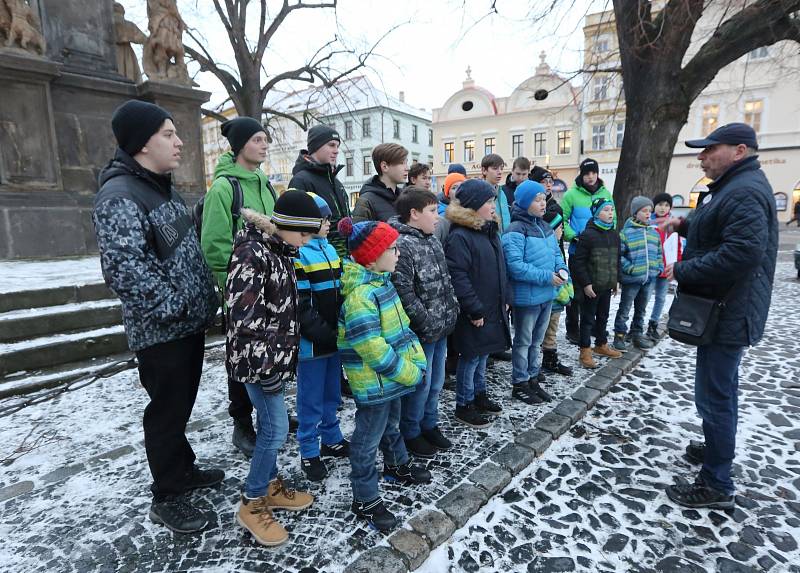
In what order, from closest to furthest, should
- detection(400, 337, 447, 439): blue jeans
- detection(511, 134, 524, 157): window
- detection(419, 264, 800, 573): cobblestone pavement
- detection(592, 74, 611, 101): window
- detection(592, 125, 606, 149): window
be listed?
detection(419, 264, 800, 573): cobblestone pavement, detection(400, 337, 447, 439): blue jeans, detection(592, 74, 611, 101): window, detection(592, 125, 606, 149): window, detection(511, 134, 524, 157): window

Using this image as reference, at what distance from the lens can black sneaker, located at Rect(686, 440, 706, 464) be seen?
3.21 m

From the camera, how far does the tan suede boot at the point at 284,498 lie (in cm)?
264

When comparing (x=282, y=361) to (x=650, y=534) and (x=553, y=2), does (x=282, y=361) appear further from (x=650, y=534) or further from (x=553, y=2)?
(x=553, y=2)

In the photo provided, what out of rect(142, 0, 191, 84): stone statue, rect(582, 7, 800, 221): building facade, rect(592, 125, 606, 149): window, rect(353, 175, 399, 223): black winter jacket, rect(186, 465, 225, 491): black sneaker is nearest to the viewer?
rect(186, 465, 225, 491): black sneaker

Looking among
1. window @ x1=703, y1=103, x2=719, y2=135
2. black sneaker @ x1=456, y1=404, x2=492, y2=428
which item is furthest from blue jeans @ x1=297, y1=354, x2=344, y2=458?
window @ x1=703, y1=103, x2=719, y2=135

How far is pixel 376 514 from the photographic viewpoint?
8.25 feet

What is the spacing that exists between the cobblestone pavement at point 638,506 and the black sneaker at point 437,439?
1.93 feet

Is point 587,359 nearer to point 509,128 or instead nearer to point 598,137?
point 598,137

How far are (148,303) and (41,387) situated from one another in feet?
10.2

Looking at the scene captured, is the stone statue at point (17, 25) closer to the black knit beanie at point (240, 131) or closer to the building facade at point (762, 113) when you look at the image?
the black knit beanie at point (240, 131)

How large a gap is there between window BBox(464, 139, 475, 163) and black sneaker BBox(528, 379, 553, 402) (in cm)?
3513

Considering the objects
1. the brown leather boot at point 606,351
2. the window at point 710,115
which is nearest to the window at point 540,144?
the window at point 710,115

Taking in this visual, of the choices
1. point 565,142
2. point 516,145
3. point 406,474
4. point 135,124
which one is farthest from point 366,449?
point 516,145

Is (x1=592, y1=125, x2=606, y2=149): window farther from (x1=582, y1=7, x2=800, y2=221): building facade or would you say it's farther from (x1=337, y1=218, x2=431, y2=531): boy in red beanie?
(x1=337, y1=218, x2=431, y2=531): boy in red beanie
